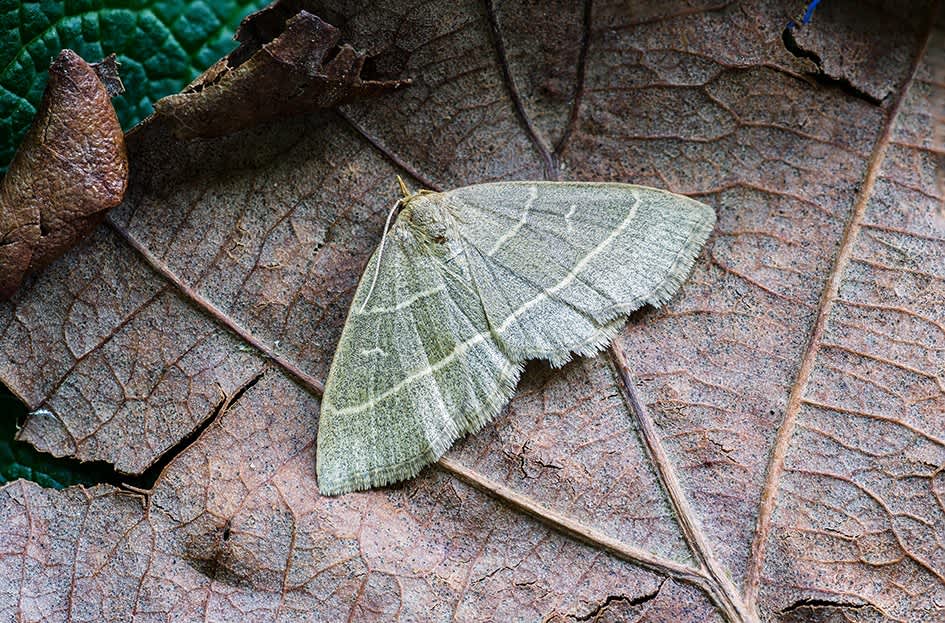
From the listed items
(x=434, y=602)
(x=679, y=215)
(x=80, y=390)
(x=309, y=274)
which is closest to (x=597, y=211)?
(x=679, y=215)

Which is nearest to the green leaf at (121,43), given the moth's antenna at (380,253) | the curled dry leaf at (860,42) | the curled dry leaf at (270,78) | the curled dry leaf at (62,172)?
the curled dry leaf at (62,172)

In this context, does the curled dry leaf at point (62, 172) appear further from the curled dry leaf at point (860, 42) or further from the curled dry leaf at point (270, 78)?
the curled dry leaf at point (860, 42)

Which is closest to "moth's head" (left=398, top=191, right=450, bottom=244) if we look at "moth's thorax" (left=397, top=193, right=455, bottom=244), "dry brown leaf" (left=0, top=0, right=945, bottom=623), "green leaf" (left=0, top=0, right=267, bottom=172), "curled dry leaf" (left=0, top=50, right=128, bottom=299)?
"moth's thorax" (left=397, top=193, right=455, bottom=244)

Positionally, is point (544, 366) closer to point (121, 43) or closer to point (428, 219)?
point (428, 219)

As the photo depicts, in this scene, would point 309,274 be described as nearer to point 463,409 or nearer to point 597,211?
point 463,409

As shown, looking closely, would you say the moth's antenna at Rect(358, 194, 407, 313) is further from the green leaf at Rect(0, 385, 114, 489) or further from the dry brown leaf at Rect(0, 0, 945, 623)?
the green leaf at Rect(0, 385, 114, 489)
